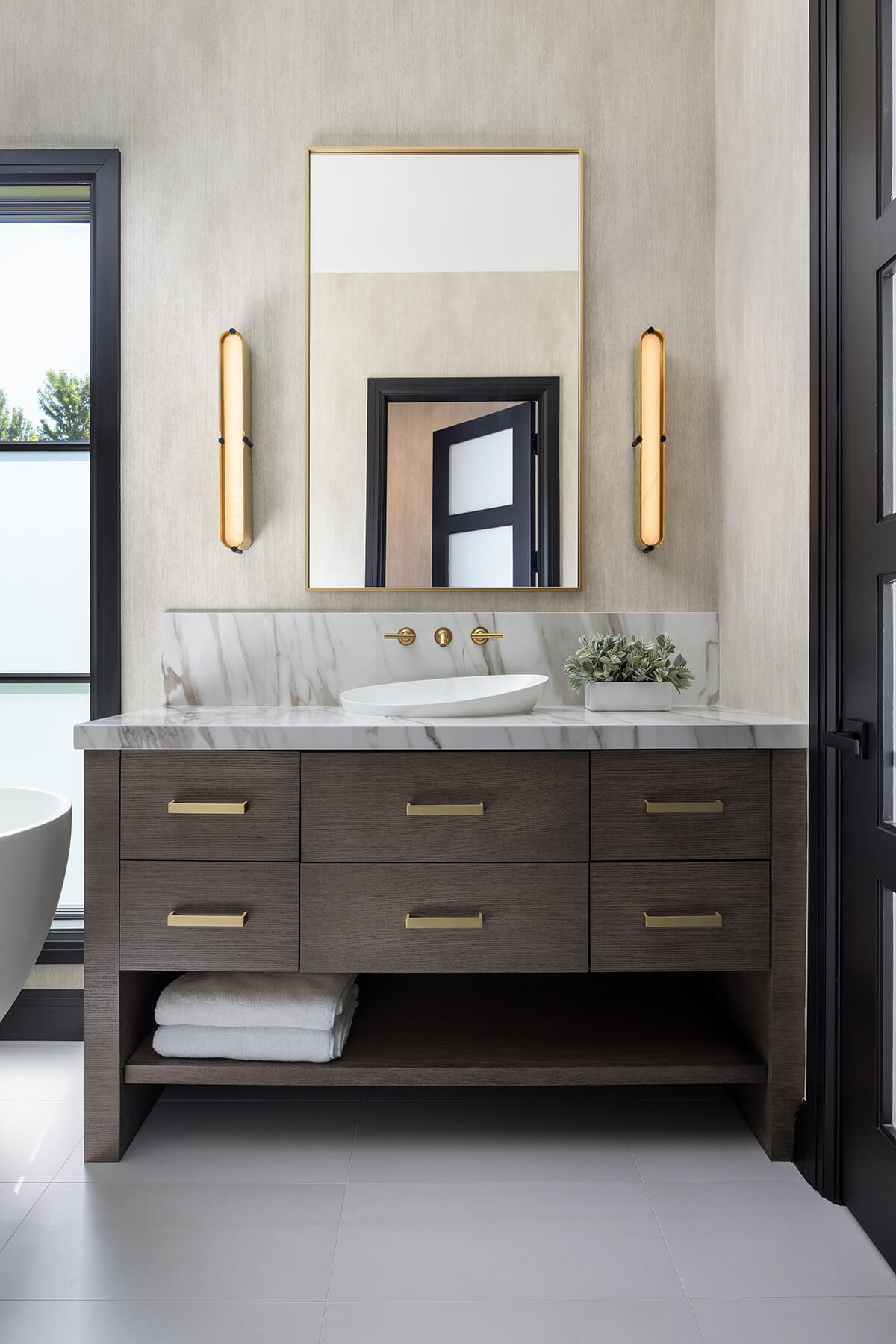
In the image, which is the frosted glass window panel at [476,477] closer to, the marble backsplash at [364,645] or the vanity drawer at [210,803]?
the marble backsplash at [364,645]

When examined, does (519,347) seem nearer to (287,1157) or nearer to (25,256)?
(25,256)

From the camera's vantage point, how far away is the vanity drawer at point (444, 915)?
5.06 ft

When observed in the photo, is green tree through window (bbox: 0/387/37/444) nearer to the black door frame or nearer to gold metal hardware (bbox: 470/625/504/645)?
gold metal hardware (bbox: 470/625/504/645)

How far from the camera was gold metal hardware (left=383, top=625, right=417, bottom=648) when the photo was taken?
2.08 metres

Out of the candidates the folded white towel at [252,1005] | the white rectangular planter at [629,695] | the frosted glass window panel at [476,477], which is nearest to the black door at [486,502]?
the frosted glass window panel at [476,477]

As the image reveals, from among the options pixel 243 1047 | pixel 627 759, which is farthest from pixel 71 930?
pixel 627 759

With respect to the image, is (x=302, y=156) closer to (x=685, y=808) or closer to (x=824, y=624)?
(x=824, y=624)

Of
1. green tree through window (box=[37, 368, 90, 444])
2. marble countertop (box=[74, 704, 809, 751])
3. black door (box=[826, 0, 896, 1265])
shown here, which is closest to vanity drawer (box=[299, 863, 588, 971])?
marble countertop (box=[74, 704, 809, 751])

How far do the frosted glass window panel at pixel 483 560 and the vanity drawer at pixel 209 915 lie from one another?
86cm

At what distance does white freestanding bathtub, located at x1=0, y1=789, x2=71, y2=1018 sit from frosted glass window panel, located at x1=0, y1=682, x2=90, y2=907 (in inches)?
21.4

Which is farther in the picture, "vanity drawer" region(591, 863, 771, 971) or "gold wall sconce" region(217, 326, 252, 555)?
"gold wall sconce" region(217, 326, 252, 555)

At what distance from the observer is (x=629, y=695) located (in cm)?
185

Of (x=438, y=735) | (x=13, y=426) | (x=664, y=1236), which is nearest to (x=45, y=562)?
(x=13, y=426)

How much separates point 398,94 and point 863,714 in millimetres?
1831
